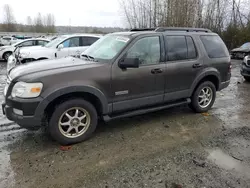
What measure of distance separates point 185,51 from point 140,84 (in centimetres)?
138

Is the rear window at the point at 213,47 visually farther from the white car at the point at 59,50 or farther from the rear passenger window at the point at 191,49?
the white car at the point at 59,50

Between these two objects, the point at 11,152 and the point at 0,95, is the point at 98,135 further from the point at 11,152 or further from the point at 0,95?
the point at 0,95

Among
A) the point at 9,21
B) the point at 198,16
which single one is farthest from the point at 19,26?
the point at 198,16

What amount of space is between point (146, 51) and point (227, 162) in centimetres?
235

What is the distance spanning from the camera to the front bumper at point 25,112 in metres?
3.34

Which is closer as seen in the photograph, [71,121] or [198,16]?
[71,121]

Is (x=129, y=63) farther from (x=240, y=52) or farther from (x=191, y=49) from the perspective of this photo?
(x=240, y=52)

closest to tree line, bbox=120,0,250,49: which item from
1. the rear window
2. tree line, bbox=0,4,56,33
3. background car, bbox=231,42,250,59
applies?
background car, bbox=231,42,250,59

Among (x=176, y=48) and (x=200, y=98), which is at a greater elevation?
(x=176, y=48)

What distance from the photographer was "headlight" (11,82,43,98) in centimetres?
333

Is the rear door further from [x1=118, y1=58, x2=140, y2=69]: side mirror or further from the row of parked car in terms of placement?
the row of parked car

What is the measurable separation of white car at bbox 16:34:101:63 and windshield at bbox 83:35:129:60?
4.73m

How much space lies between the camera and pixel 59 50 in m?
9.44

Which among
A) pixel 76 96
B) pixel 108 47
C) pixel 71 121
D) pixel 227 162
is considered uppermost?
pixel 108 47
